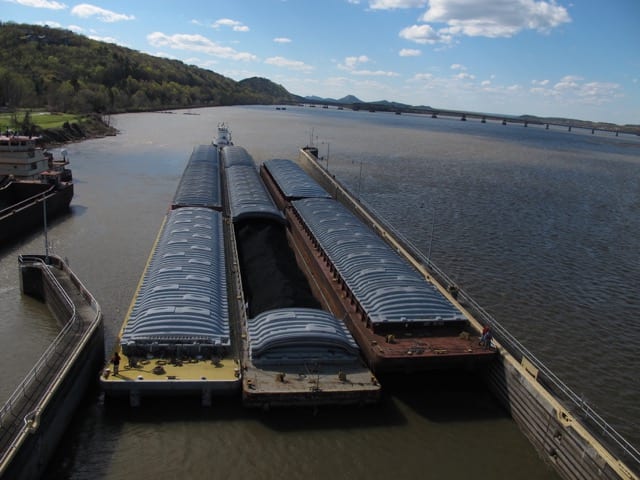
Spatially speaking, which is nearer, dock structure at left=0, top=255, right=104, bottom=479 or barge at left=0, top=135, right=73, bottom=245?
dock structure at left=0, top=255, right=104, bottom=479

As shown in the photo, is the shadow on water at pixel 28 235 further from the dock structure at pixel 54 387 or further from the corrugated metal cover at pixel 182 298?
the corrugated metal cover at pixel 182 298

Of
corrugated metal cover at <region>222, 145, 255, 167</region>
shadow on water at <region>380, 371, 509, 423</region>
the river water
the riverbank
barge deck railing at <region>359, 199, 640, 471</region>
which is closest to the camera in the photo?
the river water

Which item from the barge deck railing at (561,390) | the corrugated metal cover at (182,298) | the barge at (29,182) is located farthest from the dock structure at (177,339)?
the barge at (29,182)

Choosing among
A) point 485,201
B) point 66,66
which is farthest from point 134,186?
point 66,66

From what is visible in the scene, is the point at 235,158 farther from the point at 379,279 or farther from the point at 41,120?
the point at 41,120

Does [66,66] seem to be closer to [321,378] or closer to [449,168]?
[449,168]

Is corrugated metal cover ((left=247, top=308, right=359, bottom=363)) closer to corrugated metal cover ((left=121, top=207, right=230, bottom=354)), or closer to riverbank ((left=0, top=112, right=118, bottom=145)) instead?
corrugated metal cover ((left=121, top=207, right=230, bottom=354))

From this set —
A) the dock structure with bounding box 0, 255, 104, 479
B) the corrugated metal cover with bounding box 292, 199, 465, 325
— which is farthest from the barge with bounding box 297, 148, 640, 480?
the dock structure with bounding box 0, 255, 104, 479

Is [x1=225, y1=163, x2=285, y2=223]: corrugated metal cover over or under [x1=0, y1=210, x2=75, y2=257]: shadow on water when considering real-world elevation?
over
